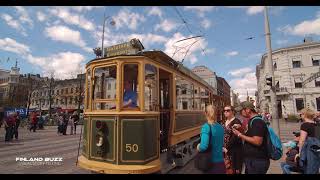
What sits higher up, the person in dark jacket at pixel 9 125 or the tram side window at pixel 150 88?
the tram side window at pixel 150 88

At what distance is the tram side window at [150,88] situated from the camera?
6091 millimetres

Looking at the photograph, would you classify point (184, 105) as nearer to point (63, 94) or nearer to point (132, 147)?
point (132, 147)

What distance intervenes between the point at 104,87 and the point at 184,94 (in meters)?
2.90

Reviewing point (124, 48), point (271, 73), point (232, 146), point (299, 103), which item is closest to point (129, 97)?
point (124, 48)

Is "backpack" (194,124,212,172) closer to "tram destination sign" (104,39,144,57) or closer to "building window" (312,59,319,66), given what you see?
"tram destination sign" (104,39,144,57)

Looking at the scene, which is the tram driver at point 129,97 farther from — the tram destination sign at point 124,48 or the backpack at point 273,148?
the backpack at point 273,148

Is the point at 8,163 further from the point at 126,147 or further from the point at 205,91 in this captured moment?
the point at 205,91

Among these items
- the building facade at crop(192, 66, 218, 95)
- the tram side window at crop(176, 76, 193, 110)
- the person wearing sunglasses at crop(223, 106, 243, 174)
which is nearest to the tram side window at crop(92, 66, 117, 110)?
the tram side window at crop(176, 76, 193, 110)

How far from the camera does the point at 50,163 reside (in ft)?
29.8

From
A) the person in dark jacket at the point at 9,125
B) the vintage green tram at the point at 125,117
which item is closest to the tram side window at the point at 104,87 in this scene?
the vintage green tram at the point at 125,117

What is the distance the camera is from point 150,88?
630cm

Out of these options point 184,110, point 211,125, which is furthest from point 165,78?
point 211,125

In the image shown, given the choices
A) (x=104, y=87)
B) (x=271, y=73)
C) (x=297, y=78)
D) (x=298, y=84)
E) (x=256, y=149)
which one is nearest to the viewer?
(x=256, y=149)

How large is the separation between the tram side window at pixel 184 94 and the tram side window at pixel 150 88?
1.42 m
